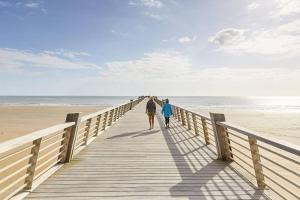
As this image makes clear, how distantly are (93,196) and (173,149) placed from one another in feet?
15.1

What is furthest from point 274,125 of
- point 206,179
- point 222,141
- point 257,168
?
point 257,168

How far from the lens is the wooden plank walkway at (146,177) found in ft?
15.7

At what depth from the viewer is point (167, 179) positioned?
5.66 metres

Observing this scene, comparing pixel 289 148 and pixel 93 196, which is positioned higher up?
pixel 289 148

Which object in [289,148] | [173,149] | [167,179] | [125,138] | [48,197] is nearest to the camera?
[289,148]

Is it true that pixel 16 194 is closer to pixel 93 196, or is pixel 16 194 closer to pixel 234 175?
pixel 93 196

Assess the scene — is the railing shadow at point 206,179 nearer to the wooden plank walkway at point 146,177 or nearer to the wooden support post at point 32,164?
the wooden plank walkway at point 146,177

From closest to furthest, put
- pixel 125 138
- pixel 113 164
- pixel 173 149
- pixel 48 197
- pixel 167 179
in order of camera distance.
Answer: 1. pixel 48 197
2. pixel 167 179
3. pixel 113 164
4. pixel 173 149
5. pixel 125 138

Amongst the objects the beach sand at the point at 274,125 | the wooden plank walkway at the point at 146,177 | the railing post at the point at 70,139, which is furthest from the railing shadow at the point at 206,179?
the beach sand at the point at 274,125

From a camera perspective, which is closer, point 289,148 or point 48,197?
point 289,148

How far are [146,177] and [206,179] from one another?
45.6 inches

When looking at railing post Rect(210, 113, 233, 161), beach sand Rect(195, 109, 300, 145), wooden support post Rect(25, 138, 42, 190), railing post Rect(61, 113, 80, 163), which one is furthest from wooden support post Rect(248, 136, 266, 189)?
beach sand Rect(195, 109, 300, 145)

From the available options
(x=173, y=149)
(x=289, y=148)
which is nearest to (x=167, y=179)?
(x=289, y=148)

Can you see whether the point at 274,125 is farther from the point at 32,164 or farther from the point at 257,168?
the point at 32,164
